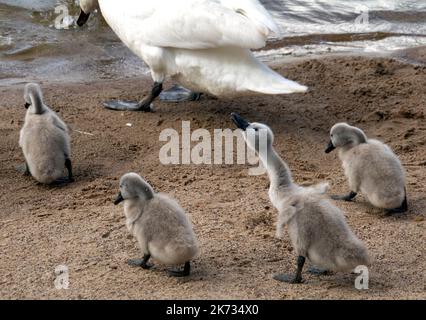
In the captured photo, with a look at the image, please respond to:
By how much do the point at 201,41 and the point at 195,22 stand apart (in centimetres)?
17

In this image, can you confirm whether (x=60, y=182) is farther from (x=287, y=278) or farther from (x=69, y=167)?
(x=287, y=278)

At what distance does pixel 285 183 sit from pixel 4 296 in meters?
1.64

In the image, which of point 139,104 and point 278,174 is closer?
point 278,174

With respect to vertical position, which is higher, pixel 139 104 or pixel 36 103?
pixel 36 103

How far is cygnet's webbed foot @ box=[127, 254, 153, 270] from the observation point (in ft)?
15.5

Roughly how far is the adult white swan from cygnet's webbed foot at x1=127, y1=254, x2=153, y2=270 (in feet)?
8.93

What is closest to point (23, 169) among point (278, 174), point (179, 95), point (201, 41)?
point (201, 41)

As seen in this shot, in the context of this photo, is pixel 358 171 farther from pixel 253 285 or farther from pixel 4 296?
pixel 4 296

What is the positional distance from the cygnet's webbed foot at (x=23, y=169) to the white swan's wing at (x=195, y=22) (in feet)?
5.98

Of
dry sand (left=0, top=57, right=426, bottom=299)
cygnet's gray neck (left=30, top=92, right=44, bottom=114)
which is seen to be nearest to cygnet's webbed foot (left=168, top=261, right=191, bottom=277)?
dry sand (left=0, top=57, right=426, bottom=299)

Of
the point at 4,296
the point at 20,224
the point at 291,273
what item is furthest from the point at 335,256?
the point at 20,224

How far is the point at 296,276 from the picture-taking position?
4.54 metres

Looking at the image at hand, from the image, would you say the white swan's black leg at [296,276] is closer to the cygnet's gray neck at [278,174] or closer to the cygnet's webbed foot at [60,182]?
the cygnet's gray neck at [278,174]

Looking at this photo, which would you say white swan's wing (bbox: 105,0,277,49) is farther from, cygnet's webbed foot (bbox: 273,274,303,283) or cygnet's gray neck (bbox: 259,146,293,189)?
cygnet's webbed foot (bbox: 273,274,303,283)
